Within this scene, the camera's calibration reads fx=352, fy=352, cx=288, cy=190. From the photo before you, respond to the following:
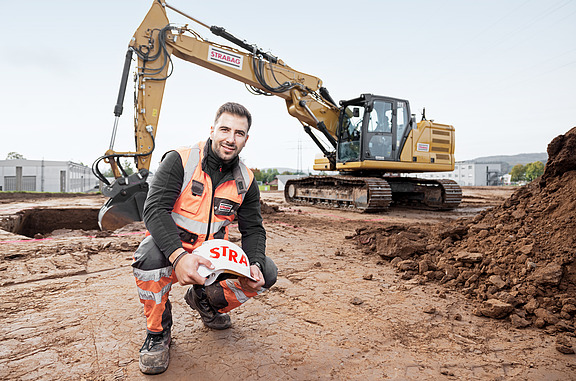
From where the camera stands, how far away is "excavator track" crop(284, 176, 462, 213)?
9469 millimetres

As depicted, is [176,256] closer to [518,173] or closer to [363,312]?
[363,312]

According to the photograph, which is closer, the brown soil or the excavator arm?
the brown soil

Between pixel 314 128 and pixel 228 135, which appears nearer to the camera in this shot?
pixel 228 135

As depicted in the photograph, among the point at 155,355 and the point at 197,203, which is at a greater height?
the point at 197,203

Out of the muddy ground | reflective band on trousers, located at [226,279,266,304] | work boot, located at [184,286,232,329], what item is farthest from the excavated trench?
reflective band on trousers, located at [226,279,266,304]

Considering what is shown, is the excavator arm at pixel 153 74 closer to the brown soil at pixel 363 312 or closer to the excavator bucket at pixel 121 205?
the excavator bucket at pixel 121 205

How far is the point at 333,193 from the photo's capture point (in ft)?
36.2

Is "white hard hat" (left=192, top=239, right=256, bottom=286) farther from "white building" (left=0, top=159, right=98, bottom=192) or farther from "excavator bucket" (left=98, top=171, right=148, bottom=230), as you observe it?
"white building" (left=0, top=159, right=98, bottom=192)

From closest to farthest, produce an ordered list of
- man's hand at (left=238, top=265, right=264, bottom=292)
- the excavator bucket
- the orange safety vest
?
man's hand at (left=238, top=265, right=264, bottom=292) → the orange safety vest → the excavator bucket

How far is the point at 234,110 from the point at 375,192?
24.7ft

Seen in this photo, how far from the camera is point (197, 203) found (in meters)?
2.17

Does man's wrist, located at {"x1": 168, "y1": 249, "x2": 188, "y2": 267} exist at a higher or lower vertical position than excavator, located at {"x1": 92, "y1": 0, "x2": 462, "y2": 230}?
lower

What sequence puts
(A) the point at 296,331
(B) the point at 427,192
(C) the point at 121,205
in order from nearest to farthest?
(A) the point at 296,331
(C) the point at 121,205
(B) the point at 427,192

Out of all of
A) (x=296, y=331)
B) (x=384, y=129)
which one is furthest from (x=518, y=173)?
(x=296, y=331)
